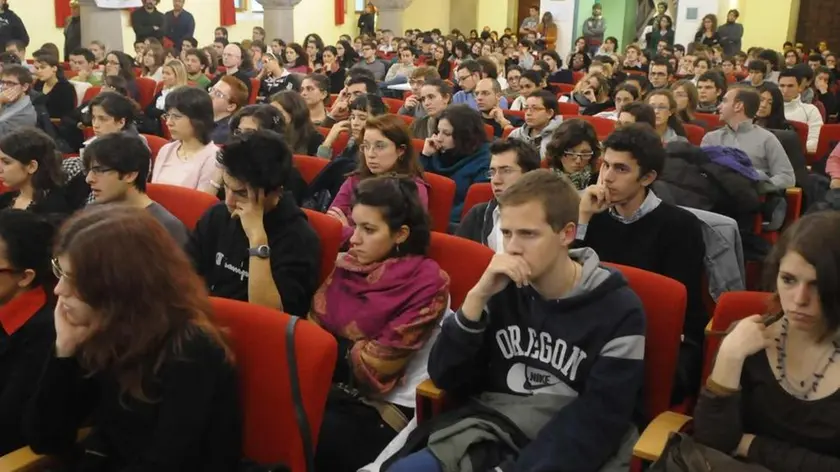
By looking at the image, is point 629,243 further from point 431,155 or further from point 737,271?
point 431,155

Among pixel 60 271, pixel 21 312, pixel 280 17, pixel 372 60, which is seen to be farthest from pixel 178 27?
pixel 60 271

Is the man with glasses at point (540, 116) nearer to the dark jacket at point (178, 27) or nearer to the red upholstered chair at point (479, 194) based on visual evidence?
the red upholstered chair at point (479, 194)

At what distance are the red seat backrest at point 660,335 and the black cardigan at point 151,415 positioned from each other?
106 cm

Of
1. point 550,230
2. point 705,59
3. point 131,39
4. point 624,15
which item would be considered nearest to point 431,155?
point 550,230

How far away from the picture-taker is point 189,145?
4137 mm

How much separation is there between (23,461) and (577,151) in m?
2.42

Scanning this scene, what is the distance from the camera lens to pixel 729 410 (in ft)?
6.07

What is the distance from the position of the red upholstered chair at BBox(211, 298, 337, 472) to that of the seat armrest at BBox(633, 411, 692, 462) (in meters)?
0.72

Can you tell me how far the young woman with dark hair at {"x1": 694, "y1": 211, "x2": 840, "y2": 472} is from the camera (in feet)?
5.87

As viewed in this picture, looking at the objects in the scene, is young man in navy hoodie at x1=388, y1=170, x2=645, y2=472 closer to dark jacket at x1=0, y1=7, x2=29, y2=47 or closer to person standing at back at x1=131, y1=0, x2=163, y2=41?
dark jacket at x1=0, y1=7, x2=29, y2=47

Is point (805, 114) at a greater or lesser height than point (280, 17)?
lesser

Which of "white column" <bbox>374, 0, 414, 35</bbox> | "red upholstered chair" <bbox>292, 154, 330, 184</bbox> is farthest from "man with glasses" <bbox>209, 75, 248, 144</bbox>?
"white column" <bbox>374, 0, 414, 35</bbox>

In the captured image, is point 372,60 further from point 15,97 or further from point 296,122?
point 296,122

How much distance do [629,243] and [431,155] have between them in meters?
1.70
